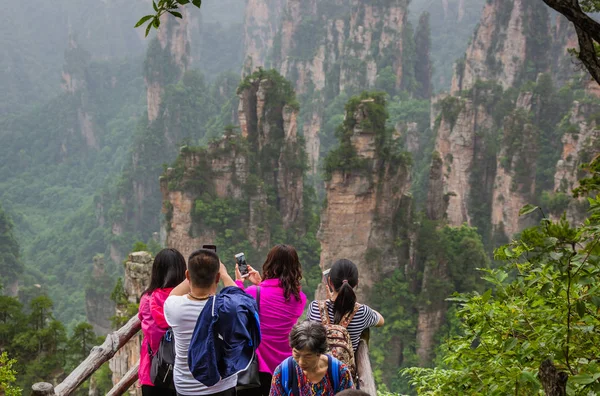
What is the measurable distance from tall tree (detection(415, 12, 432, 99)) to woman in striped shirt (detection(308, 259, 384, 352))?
51.9 m

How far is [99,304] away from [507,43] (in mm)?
33201

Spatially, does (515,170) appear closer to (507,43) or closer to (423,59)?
(507,43)

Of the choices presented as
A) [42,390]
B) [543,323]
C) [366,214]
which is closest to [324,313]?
[543,323]

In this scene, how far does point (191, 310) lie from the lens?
11.6 feet

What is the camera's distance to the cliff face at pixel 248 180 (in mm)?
26062

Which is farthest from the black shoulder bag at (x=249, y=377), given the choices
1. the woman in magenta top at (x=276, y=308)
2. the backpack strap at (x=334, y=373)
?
the backpack strap at (x=334, y=373)

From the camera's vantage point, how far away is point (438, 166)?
23.3 metres

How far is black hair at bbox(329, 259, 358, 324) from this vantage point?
13.0 feet

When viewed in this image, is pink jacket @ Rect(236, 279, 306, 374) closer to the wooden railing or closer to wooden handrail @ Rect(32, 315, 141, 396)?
the wooden railing

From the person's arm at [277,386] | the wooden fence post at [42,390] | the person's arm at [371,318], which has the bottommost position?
Result: the wooden fence post at [42,390]

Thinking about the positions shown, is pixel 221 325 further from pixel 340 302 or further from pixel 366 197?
pixel 366 197

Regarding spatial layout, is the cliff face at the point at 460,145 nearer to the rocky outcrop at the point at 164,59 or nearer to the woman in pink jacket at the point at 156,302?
the woman in pink jacket at the point at 156,302

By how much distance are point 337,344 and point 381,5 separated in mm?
52320

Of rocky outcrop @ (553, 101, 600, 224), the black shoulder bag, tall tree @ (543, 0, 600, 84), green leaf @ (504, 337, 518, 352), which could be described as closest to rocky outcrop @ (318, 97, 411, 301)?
rocky outcrop @ (553, 101, 600, 224)
